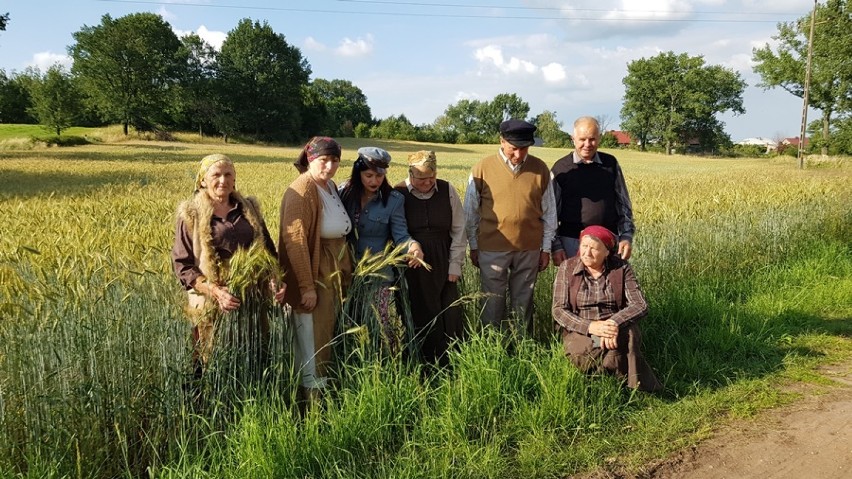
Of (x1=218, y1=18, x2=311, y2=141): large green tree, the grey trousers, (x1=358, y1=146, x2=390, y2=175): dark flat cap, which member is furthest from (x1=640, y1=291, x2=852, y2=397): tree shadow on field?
(x1=218, y1=18, x2=311, y2=141): large green tree

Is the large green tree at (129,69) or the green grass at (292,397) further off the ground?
the large green tree at (129,69)

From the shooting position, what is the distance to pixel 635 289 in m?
3.86

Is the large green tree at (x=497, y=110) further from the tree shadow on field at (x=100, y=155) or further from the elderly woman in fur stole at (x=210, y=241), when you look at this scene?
the elderly woman in fur stole at (x=210, y=241)

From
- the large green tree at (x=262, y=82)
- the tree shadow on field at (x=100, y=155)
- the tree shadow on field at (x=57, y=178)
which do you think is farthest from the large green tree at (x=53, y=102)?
the tree shadow on field at (x=57, y=178)

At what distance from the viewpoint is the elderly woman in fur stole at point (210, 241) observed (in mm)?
3074

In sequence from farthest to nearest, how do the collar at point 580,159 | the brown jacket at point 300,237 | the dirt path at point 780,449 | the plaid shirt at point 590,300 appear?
the collar at point 580,159 → the plaid shirt at point 590,300 → the brown jacket at point 300,237 → the dirt path at point 780,449

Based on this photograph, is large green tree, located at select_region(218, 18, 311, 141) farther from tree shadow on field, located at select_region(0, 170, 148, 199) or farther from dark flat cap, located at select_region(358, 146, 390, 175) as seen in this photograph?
dark flat cap, located at select_region(358, 146, 390, 175)

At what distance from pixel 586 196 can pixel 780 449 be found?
6.78ft

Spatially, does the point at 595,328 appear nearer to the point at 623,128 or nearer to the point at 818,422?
the point at 818,422

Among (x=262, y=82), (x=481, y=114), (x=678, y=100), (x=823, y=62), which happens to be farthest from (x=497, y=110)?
(x=823, y=62)

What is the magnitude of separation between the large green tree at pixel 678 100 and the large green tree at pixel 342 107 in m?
36.4

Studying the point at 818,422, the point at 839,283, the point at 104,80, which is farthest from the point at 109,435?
the point at 104,80

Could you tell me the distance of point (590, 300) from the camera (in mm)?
3939

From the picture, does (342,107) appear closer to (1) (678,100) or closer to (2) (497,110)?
(2) (497,110)
